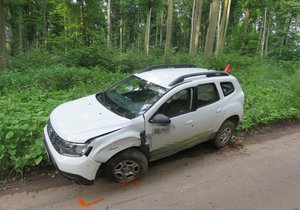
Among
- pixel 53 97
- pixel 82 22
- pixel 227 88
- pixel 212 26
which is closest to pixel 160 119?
pixel 227 88

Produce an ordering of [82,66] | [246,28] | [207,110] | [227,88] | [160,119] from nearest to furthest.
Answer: [160,119]
[207,110]
[227,88]
[82,66]
[246,28]

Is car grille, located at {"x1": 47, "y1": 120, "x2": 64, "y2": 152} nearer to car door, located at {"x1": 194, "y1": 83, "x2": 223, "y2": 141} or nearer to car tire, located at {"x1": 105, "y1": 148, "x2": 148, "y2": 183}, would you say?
car tire, located at {"x1": 105, "y1": 148, "x2": 148, "y2": 183}

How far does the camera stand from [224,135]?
5207 mm

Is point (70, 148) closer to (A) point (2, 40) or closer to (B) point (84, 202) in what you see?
(B) point (84, 202)

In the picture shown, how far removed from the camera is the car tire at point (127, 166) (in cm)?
363

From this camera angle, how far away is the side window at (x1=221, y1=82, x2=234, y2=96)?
4935mm

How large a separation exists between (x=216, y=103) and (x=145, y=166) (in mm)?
1928

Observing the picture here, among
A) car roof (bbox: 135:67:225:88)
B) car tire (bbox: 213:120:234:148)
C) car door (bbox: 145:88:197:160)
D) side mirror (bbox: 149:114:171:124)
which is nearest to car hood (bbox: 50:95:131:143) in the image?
side mirror (bbox: 149:114:171:124)

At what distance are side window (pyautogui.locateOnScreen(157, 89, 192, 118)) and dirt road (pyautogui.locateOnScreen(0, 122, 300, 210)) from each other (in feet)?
3.68

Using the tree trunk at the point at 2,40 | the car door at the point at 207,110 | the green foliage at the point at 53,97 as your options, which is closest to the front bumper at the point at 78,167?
the green foliage at the point at 53,97

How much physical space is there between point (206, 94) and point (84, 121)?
238 centimetres

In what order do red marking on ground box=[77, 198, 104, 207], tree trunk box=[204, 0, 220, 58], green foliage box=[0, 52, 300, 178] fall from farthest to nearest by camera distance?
tree trunk box=[204, 0, 220, 58] → green foliage box=[0, 52, 300, 178] → red marking on ground box=[77, 198, 104, 207]

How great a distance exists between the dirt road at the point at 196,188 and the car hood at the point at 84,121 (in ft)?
3.29

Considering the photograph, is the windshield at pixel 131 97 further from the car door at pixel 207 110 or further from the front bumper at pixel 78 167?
the front bumper at pixel 78 167
